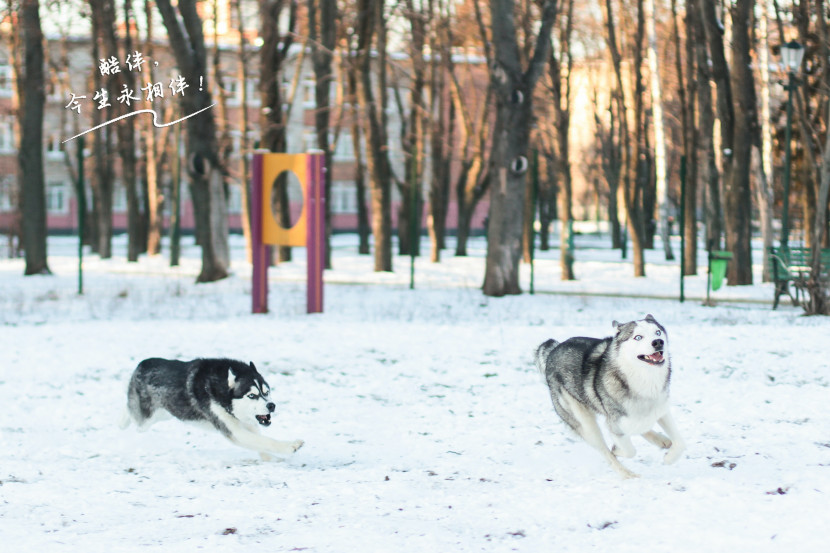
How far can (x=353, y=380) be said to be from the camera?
1181cm

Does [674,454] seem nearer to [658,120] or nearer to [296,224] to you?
[296,224]

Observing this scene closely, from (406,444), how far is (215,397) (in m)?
1.76

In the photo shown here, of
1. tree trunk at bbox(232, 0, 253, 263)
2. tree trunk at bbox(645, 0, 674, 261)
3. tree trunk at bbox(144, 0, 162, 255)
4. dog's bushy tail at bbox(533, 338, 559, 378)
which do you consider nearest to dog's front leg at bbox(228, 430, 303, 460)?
dog's bushy tail at bbox(533, 338, 559, 378)

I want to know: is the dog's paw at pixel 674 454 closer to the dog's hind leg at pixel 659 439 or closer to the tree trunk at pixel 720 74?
the dog's hind leg at pixel 659 439

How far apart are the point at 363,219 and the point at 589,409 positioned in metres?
32.6

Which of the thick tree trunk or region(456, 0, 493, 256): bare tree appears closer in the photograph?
the thick tree trunk

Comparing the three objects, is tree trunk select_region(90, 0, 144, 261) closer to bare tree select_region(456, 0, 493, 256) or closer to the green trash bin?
bare tree select_region(456, 0, 493, 256)

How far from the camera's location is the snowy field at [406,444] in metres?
6.14

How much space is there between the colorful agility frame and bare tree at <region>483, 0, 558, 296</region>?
3840 mm

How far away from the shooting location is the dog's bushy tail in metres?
7.87

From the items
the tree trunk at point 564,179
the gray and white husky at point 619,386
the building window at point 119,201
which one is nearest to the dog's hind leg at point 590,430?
the gray and white husky at point 619,386

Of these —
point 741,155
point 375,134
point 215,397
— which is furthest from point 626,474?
point 375,134

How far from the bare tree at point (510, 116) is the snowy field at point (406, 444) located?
7.31ft

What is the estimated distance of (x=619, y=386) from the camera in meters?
6.88
